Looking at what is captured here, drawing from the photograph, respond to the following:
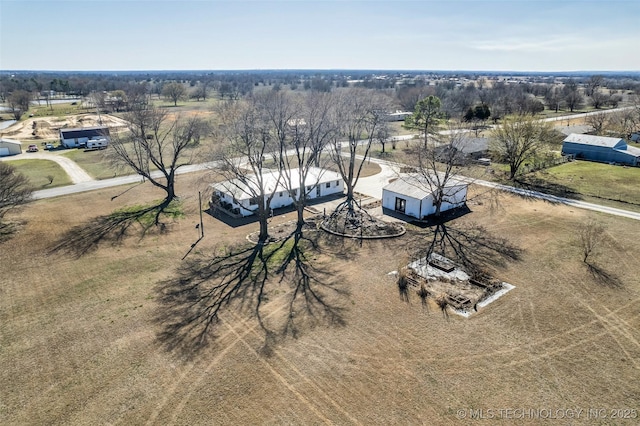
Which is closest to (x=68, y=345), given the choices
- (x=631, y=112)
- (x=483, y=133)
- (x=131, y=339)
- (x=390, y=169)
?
(x=131, y=339)

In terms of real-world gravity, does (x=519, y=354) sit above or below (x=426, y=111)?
below

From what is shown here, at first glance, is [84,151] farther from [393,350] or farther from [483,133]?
[483,133]

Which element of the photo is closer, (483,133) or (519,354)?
(519,354)

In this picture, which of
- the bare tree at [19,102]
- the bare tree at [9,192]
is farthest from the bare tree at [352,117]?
the bare tree at [19,102]

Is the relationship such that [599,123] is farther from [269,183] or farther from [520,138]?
[269,183]

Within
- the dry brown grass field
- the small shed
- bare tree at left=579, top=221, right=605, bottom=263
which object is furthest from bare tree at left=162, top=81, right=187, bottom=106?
bare tree at left=579, top=221, right=605, bottom=263

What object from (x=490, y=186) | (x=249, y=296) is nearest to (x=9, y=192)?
(x=249, y=296)

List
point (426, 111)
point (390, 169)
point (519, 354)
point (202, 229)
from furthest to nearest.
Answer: point (426, 111)
point (390, 169)
point (202, 229)
point (519, 354)
